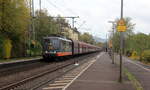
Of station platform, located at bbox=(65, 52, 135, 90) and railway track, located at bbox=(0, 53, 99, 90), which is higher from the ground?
railway track, located at bbox=(0, 53, 99, 90)

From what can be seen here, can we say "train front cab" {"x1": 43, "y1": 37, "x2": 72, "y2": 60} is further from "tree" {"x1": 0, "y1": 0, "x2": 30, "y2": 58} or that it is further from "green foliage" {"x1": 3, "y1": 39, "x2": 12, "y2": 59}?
"tree" {"x1": 0, "y1": 0, "x2": 30, "y2": 58}

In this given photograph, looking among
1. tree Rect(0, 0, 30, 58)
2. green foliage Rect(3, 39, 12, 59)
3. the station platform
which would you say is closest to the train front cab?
green foliage Rect(3, 39, 12, 59)

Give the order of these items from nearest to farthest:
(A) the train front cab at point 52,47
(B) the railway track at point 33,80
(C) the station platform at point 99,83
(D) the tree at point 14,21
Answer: (B) the railway track at point 33,80 < (C) the station platform at point 99,83 < (A) the train front cab at point 52,47 < (D) the tree at point 14,21

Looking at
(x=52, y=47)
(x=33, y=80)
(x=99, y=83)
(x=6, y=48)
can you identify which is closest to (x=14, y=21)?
(x=6, y=48)

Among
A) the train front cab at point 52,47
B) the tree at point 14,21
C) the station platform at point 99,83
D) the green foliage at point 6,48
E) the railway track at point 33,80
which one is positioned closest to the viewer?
the railway track at point 33,80

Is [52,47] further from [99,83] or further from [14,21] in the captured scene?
[99,83]

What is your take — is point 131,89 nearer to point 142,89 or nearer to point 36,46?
point 142,89

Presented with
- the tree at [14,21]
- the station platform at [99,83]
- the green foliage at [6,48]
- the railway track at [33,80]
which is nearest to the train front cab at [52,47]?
the green foliage at [6,48]

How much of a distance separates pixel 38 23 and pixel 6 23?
23668 millimetres

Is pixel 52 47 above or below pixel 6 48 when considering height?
above

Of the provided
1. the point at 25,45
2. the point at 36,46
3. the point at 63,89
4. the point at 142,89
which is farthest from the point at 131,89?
the point at 36,46

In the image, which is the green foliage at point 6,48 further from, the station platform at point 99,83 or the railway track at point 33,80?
the station platform at point 99,83

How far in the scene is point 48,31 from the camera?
57688 mm

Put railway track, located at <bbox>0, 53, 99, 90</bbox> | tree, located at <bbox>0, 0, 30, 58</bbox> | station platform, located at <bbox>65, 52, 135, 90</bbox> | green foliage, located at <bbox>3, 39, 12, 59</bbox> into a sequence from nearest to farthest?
railway track, located at <bbox>0, 53, 99, 90</bbox> < station platform, located at <bbox>65, 52, 135, 90</bbox> < green foliage, located at <bbox>3, 39, 12, 59</bbox> < tree, located at <bbox>0, 0, 30, 58</bbox>
